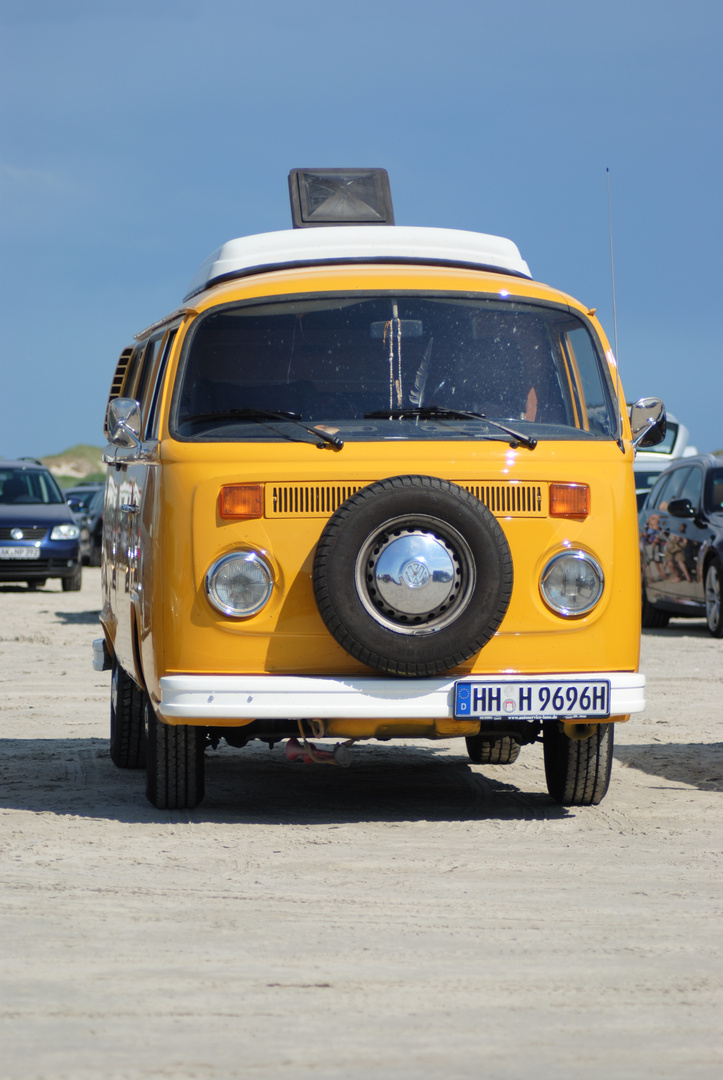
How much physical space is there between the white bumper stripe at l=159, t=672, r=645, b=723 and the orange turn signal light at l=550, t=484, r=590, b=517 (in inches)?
33.2

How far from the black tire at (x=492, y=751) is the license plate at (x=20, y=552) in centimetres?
1584

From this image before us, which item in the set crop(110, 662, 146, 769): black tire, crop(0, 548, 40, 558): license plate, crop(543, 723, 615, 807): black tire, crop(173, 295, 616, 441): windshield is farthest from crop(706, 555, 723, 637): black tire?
crop(0, 548, 40, 558): license plate

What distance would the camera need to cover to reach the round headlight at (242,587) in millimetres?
6336

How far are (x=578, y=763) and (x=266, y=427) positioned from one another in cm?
201

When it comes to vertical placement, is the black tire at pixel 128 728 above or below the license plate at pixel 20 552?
above

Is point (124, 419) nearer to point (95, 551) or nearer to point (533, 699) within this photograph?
point (533, 699)

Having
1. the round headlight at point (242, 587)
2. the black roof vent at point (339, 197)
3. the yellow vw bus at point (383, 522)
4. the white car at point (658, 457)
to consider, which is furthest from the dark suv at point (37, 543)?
the round headlight at point (242, 587)

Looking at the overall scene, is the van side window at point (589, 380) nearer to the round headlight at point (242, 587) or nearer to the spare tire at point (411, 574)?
the spare tire at point (411, 574)

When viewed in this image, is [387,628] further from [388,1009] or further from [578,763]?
[388,1009]

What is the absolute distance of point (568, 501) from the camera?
21.2 ft

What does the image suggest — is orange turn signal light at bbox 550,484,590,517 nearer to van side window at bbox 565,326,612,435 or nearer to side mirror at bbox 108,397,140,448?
van side window at bbox 565,326,612,435

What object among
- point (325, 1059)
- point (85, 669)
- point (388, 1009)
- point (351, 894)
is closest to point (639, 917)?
point (351, 894)

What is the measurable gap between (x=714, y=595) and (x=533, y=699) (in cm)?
1009

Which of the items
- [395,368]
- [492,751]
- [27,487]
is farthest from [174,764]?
[27,487]
